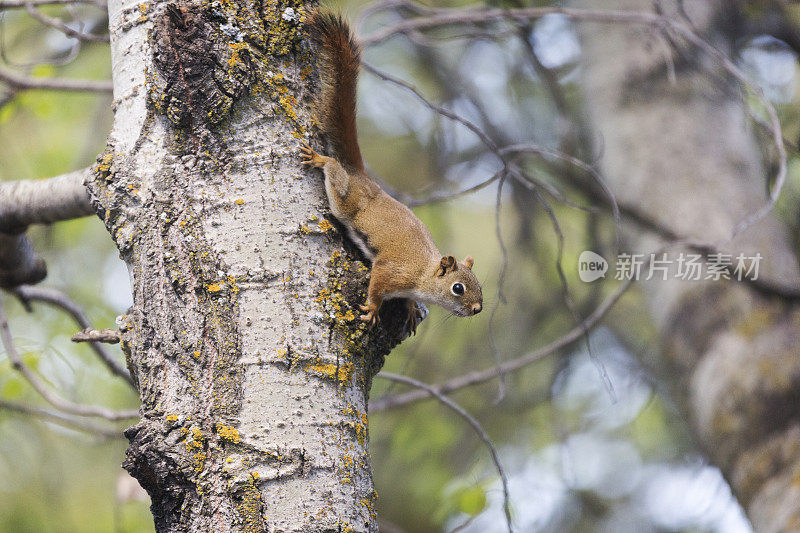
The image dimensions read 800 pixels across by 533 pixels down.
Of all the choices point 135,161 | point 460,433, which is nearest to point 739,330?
point 460,433

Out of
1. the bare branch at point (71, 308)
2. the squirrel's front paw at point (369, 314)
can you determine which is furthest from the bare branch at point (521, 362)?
the squirrel's front paw at point (369, 314)

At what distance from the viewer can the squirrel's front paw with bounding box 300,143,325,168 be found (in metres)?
1.30

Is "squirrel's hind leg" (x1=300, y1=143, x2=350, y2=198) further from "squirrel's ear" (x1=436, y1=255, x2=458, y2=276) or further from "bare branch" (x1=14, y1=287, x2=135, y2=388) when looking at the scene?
"bare branch" (x1=14, y1=287, x2=135, y2=388)

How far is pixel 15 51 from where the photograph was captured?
11.1ft

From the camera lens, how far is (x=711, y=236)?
8.63 ft

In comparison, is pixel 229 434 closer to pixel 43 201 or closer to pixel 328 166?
pixel 328 166

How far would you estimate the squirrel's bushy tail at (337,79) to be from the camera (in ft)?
4.65

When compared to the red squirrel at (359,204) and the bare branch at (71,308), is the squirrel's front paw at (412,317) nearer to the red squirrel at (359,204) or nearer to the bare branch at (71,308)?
the red squirrel at (359,204)

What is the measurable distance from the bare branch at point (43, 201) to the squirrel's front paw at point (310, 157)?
46cm

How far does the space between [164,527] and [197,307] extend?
349mm
